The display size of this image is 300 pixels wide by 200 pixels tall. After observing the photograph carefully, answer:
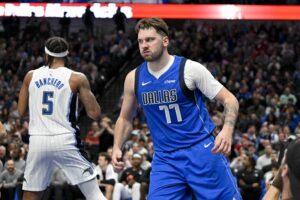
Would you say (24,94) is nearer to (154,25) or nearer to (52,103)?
(52,103)

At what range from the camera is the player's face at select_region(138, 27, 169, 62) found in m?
6.98

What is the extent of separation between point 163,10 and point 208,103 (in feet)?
16.1

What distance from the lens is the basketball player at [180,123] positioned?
22.5 ft

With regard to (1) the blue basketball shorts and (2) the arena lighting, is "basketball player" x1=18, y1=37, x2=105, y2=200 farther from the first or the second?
(2) the arena lighting

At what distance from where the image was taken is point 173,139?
273 inches

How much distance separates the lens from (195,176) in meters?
6.86

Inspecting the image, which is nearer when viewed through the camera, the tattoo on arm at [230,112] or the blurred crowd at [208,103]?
the tattoo on arm at [230,112]

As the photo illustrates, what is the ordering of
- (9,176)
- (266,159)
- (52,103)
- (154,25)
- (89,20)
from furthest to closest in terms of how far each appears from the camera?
(89,20) → (266,159) → (9,176) → (52,103) → (154,25)

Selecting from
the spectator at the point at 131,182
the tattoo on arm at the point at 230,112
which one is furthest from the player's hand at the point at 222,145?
the spectator at the point at 131,182

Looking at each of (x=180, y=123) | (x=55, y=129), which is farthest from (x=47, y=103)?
(x=180, y=123)

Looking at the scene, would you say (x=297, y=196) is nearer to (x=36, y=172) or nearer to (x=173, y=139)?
(x=173, y=139)

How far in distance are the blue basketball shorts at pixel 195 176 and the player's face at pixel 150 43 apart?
84 centimetres

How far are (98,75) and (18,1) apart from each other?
11.5 feet

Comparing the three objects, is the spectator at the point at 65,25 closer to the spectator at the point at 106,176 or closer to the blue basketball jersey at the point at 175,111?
the spectator at the point at 106,176
